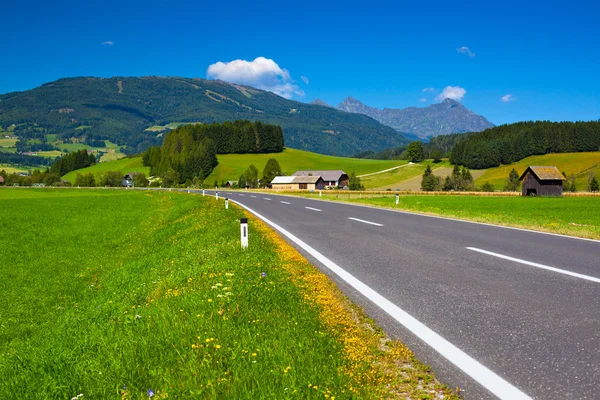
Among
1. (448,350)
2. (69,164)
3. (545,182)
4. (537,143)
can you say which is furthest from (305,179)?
(448,350)

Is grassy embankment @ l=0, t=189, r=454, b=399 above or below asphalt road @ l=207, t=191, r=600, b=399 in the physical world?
below

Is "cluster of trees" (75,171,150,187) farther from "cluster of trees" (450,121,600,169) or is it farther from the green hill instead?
"cluster of trees" (450,121,600,169)

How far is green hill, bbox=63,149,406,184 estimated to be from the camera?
13488 centimetres

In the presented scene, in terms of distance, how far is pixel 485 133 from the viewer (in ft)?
523

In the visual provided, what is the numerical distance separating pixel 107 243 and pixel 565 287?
59.5 ft

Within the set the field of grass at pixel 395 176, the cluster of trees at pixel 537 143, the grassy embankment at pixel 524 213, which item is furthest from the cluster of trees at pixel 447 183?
the cluster of trees at pixel 537 143

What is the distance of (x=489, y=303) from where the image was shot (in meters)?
5.02

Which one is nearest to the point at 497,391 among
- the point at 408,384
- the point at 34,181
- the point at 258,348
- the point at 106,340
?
the point at 408,384

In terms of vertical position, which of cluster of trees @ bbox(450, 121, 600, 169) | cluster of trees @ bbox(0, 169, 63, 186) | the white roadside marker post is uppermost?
cluster of trees @ bbox(450, 121, 600, 169)

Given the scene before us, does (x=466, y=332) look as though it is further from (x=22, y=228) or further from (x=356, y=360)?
(x=22, y=228)

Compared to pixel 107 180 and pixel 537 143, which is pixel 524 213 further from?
pixel 537 143

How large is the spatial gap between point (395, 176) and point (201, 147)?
67.3 m

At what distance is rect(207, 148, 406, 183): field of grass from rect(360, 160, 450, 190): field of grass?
9433 mm

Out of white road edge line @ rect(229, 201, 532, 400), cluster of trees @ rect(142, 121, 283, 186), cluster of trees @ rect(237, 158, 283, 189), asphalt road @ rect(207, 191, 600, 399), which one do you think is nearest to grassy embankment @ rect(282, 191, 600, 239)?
asphalt road @ rect(207, 191, 600, 399)
